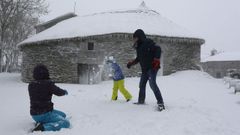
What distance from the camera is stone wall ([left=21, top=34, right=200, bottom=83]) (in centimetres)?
1731

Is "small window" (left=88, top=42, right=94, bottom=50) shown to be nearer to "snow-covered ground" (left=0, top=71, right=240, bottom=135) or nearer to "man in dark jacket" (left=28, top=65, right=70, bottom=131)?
"snow-covered ground" (left=0, top=71, right=240, bottom=135)

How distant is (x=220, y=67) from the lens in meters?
44.7

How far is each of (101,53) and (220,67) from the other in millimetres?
31692

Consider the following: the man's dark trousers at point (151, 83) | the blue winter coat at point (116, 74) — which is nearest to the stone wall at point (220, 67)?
the blue winter coat at point (116, 74)

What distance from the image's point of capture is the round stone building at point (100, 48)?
17.3 m

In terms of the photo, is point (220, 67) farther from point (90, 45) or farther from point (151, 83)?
point (151, 83)

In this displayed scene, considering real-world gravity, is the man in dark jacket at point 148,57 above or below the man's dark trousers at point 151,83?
above

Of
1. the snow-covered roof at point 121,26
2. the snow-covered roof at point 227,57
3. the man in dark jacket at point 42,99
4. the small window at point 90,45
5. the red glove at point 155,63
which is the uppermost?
the snow-covered roof at point 121,26

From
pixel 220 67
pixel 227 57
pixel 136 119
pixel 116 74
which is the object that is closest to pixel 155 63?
pixel 136 119

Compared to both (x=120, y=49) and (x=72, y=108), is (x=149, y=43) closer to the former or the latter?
(x=72, y=108)

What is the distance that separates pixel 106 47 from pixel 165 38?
11.8 feet

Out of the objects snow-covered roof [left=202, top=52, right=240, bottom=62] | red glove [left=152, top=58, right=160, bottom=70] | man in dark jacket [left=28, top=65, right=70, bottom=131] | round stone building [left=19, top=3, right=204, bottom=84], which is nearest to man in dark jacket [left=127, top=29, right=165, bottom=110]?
red glove [left=152, top=58, right=160, bottom=70]

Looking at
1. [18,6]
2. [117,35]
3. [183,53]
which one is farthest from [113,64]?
[18,6]

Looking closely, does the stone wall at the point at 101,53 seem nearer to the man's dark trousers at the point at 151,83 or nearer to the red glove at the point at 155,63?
the man's dark trousers at the point at 151,83
